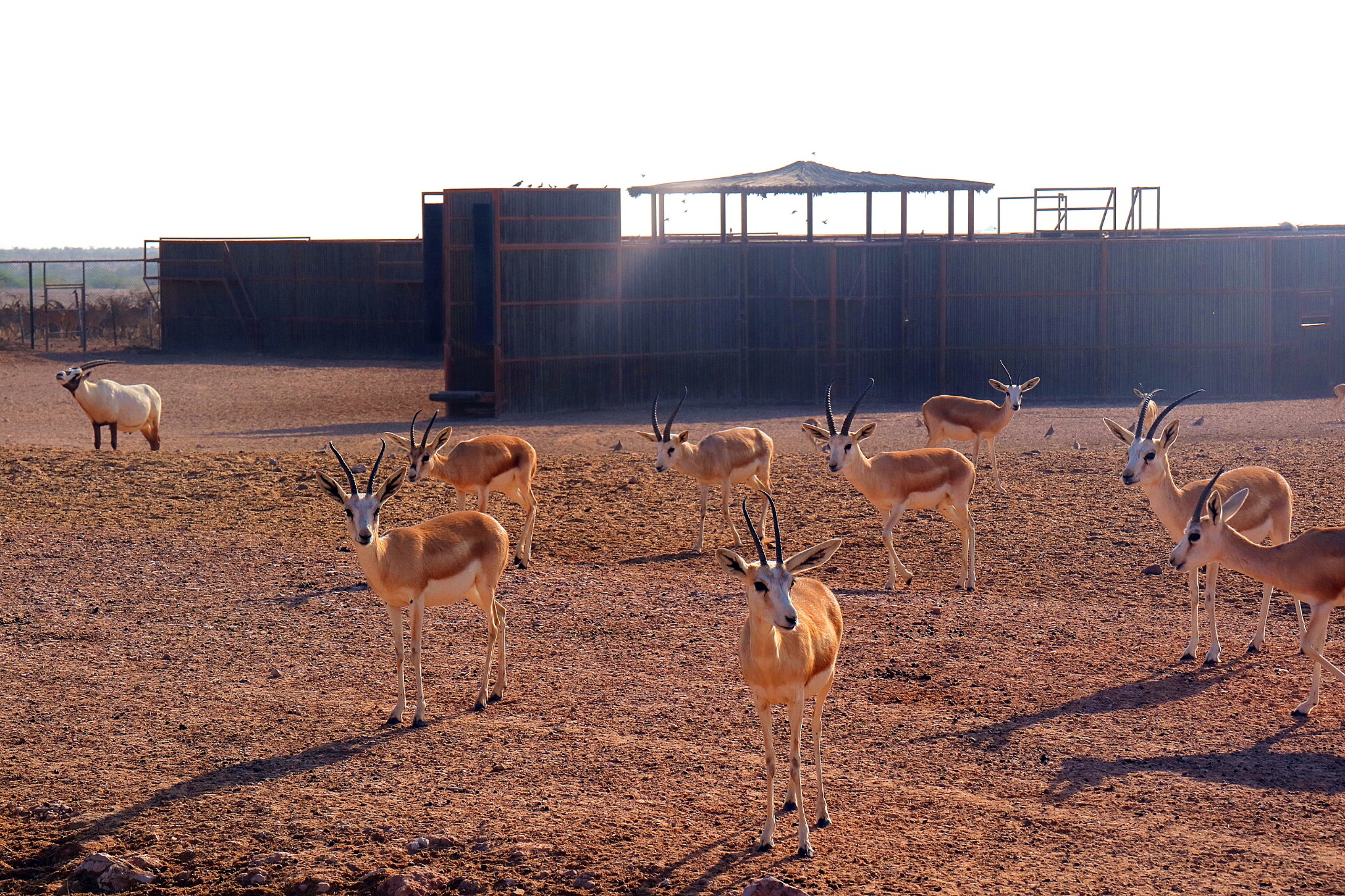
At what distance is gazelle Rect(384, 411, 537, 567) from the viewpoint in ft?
41.6

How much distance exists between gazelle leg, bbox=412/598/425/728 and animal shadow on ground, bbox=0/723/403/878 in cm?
12

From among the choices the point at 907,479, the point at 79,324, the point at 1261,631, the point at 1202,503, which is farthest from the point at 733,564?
the point at 79,324

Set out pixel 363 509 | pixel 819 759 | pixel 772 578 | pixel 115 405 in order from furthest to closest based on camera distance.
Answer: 1. pixel 115 405
2. pixel 363 509
3. pixel 819 759
4. pixel 772 578

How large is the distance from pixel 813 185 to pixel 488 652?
20823 mm

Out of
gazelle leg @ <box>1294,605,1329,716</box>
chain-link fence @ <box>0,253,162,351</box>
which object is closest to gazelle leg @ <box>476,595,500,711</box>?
gazelle leg @ <box>1294,605,1329,716</box>

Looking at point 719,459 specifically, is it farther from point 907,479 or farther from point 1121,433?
point 1121,433

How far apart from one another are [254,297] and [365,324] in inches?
144

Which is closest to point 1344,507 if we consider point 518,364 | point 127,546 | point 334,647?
point 334,647

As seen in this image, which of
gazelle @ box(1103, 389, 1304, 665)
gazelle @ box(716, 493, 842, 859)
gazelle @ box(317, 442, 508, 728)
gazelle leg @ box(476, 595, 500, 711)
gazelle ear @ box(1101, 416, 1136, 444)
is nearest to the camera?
gazelle @ box(716, 493, 842, 859)

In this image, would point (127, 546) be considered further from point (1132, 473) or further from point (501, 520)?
point (1132, 473)

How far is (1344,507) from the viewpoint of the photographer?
13852 millimetres

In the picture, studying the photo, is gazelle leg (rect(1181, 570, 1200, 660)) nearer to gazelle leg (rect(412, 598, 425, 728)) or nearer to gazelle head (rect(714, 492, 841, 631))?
gazelle head (rect(714, 492, 841, 631))

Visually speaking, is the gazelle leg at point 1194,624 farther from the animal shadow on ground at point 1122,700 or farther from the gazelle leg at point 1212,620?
the animal shadow on ground at point 1122,700

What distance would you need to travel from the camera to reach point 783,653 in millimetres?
6242
